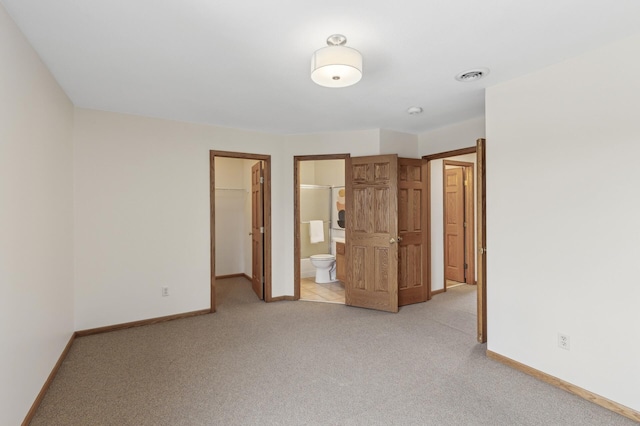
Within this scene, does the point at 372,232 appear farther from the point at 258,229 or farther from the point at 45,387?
the point at 45,387

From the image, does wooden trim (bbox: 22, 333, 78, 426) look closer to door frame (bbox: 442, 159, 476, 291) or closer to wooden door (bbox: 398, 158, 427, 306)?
wooden door (bbox: 398, 158, 427, 306)

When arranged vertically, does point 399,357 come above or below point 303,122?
below

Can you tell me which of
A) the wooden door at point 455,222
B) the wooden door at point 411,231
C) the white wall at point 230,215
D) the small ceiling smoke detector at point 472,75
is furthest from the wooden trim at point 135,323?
the wooden door at point 455,222

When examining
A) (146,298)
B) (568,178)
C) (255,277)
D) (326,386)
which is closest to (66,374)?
(146,298)

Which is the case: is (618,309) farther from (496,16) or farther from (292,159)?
(292,159)

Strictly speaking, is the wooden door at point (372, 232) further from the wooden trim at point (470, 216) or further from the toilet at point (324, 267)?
the wooden trim at point (470, 216)

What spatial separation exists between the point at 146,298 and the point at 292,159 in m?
2.49

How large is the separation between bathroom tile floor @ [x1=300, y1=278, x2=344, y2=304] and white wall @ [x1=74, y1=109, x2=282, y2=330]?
4.93 ft

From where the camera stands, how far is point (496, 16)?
186 centimetres

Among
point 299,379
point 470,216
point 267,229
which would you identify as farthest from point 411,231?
point 299,379

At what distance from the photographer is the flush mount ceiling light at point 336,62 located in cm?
201

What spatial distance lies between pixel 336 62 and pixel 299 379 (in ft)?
7.35

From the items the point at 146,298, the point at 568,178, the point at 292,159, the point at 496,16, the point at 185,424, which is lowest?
the point at 185,424

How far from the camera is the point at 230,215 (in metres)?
6.15
